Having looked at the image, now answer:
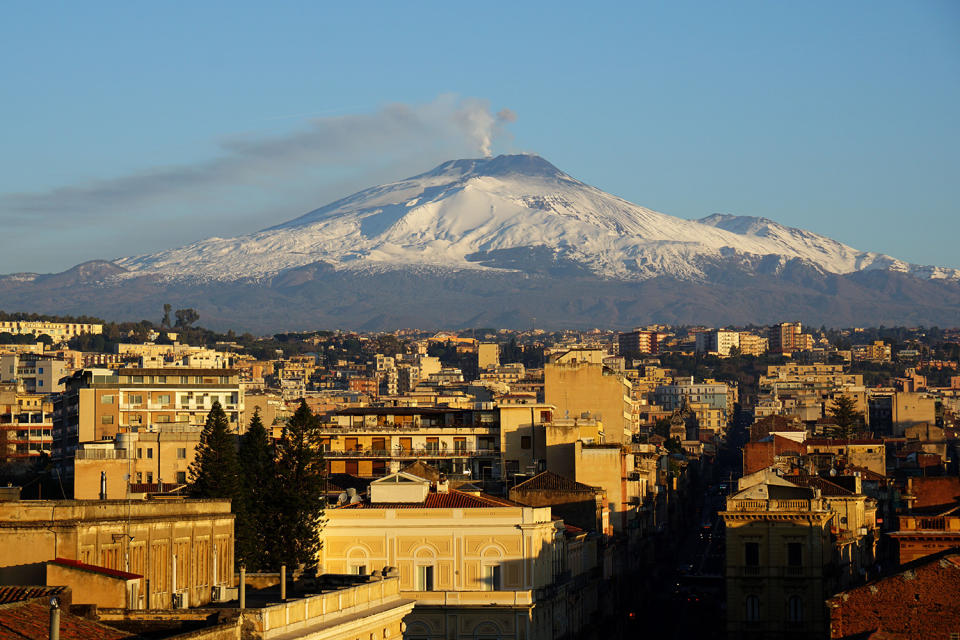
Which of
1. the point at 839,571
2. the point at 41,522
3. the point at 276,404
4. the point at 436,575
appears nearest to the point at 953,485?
the point at 839,571

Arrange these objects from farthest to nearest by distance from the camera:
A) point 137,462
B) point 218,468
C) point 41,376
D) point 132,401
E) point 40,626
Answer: point 41,376, point 132,401, point 137,462, point 218,468, point 40,626

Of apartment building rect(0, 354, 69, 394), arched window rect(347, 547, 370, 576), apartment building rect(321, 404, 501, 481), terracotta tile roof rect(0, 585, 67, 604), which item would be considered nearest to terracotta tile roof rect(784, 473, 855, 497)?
apartment building rect(321, 404, 501, 481)

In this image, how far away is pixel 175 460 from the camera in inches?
3364

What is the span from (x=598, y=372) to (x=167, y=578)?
6465 centimetres

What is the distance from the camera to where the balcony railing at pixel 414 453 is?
3354 inches

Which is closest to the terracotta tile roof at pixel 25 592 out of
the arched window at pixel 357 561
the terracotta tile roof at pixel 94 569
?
the terracotta tile roof at pixel 94 569

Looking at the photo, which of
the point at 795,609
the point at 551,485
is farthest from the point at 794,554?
the point at 551,485

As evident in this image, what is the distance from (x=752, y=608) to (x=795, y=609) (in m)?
1.34

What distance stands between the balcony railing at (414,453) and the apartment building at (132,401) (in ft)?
85.5

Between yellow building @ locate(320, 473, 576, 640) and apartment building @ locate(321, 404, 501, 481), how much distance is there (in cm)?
2582

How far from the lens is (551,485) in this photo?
72375 mm

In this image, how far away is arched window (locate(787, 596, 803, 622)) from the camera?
62.5 m

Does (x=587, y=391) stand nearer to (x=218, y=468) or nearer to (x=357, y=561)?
(x=218, y=468)

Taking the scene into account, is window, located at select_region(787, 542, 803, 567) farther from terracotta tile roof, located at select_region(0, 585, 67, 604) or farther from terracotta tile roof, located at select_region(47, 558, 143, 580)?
terracotta tile roof, located at select_region(0, 585, 67, 604)
